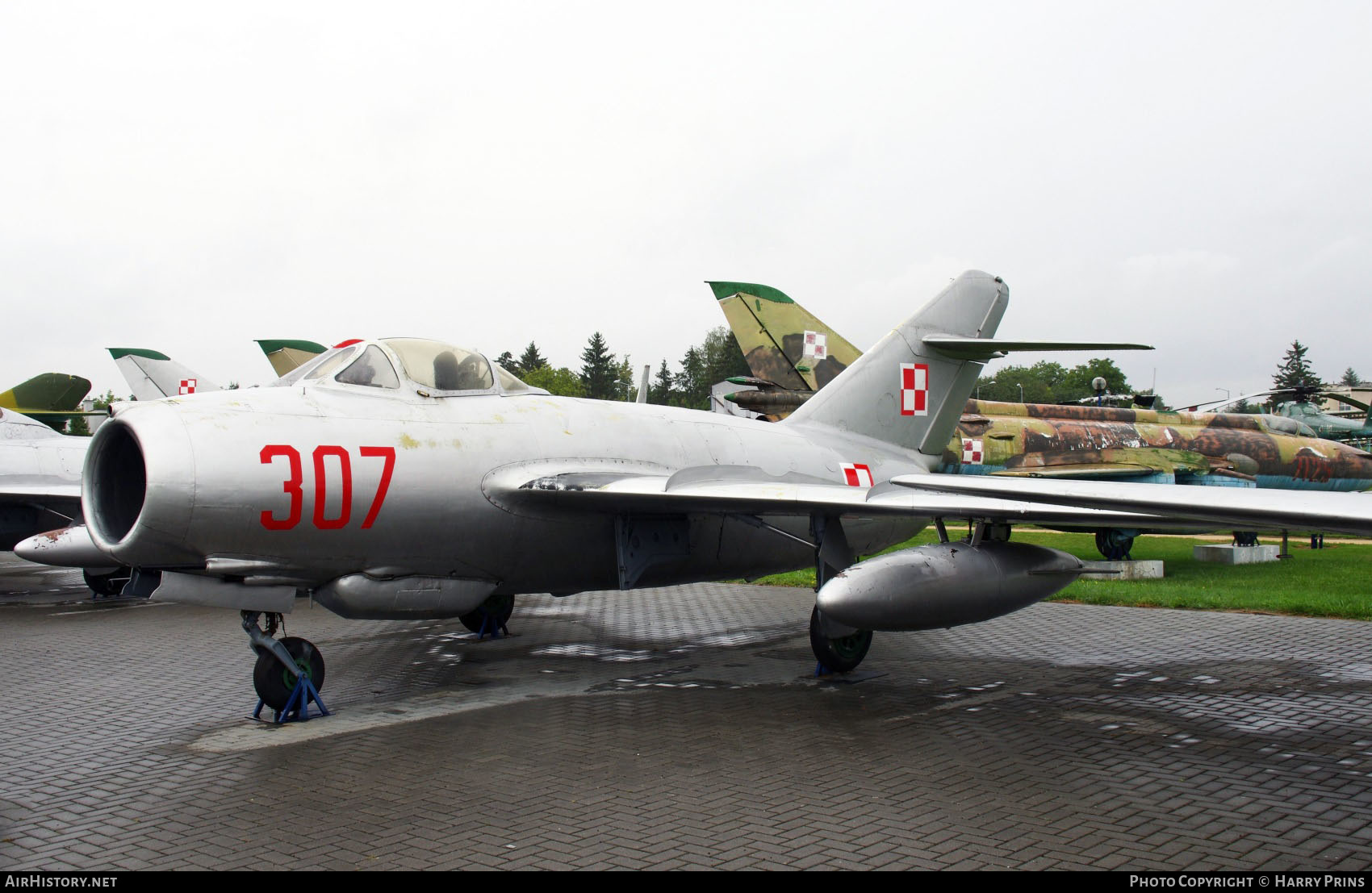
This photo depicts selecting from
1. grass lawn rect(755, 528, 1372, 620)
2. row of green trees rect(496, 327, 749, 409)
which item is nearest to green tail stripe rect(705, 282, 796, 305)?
grass lawn rect(755, 528, 1372, 620)

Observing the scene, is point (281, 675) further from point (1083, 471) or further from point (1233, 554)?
point (1233, 554)

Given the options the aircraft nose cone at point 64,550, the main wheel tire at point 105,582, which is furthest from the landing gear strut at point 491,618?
the main wheel tire at point 105,582

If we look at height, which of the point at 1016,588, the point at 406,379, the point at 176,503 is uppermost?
the point at 406,379

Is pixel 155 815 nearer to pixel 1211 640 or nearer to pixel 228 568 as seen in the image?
pixel 228 568

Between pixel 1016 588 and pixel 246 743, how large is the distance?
5.77 meters

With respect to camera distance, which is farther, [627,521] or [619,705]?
[627,521]

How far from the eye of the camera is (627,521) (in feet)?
27.9

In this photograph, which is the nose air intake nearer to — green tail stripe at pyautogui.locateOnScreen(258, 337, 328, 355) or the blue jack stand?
the blue jack stand

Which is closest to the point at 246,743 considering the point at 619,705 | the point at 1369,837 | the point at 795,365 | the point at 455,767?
the point at 455,767

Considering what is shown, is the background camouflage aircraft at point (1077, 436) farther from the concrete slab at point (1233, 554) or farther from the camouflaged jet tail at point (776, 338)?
the concrete slab at point (1233, 554)

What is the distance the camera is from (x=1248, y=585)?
14938 mm

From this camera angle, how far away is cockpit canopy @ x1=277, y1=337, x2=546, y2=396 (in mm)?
7602

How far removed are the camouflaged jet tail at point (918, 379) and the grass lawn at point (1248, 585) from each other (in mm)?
2501

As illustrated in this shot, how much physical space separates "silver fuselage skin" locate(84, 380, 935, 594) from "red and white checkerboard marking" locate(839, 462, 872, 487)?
35.0 inches
